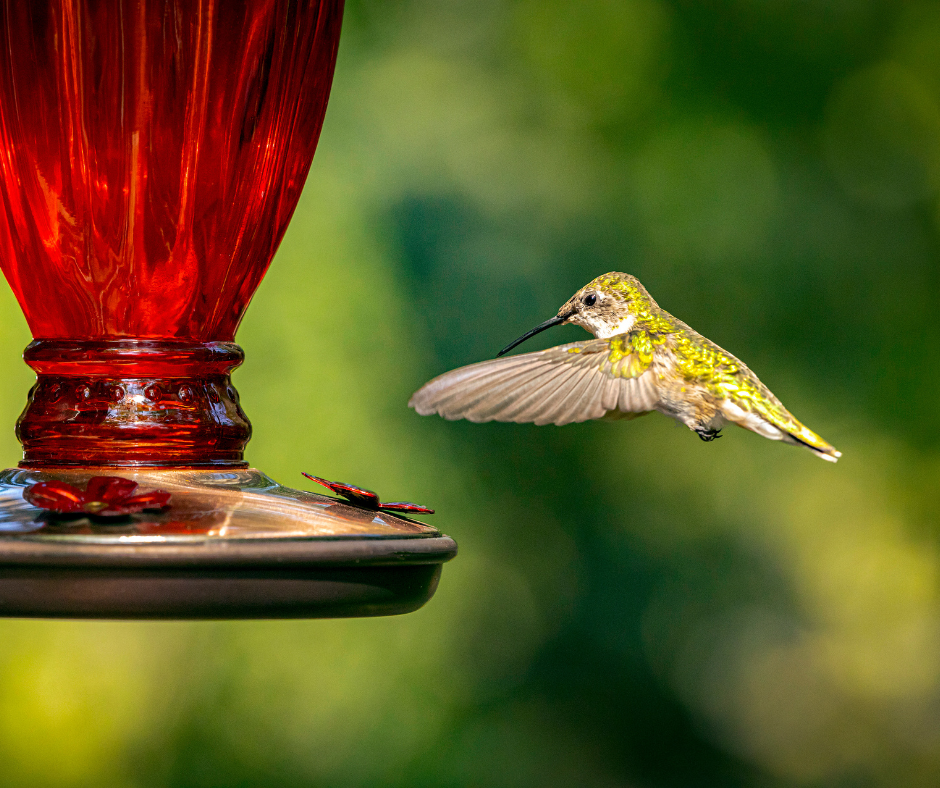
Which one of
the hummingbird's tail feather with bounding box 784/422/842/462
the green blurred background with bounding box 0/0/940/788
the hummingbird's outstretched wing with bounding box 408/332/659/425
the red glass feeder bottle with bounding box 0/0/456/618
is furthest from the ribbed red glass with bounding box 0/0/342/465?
the green blurred background with bounding box 0/0/940/788

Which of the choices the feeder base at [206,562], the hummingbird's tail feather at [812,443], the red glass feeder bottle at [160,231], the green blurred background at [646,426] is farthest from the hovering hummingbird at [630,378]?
the green blurred background at [646,426]

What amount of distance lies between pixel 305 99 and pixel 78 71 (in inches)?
9.2

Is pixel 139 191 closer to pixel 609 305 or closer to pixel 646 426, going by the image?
pixel 609 305

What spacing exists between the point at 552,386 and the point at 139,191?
2.36 ft

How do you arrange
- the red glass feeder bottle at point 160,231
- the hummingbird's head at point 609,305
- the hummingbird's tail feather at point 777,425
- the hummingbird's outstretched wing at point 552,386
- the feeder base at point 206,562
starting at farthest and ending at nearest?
the hummingbird's head at point 609,305 → the hummingbird's tail feather at point 777,425 → the hummingbird's outstretched wing at point 552,386 → the red glass feeder bottle at point 160,231 → the feeder base at point 206,562

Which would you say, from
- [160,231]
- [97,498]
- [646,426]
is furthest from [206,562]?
[646,426]

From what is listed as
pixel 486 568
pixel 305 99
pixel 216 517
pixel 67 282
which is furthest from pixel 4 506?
pixel 486 568

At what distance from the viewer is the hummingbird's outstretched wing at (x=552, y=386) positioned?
140 cm

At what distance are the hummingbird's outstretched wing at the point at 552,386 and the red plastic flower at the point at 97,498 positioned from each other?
41 centimetres

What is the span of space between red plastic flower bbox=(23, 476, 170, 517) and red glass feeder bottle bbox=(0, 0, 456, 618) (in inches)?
1.1

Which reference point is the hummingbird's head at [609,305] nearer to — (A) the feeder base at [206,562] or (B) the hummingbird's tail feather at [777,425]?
(B) the hummingbird's tail feather at [777,425]

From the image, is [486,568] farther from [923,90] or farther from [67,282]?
→ [67,282]

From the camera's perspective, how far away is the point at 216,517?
3.08 feet

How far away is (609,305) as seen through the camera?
6.27 feet
